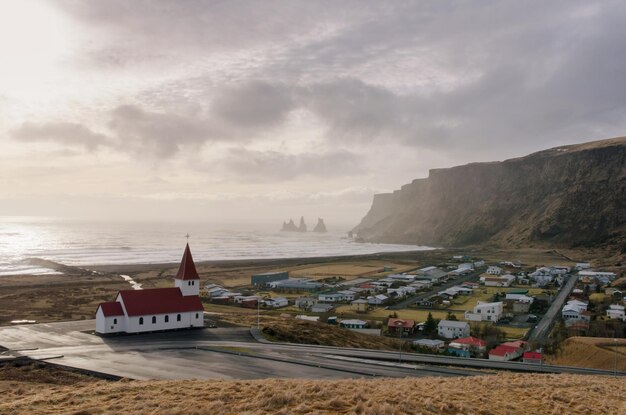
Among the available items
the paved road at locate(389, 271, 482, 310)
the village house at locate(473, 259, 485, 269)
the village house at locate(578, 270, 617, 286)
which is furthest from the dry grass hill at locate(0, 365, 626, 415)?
the village house at locate(473, 259, 485, 269)

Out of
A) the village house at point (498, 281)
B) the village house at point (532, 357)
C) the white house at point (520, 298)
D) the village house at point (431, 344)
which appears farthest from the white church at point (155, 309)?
the village house at point (498, 281)

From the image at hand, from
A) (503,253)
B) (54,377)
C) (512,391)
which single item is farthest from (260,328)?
(503,253)

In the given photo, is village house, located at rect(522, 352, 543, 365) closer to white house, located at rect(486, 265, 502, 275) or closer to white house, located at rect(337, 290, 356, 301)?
white house, located at rect(337, 290, 356, 301)

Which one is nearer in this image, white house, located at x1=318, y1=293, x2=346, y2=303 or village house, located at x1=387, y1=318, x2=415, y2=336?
village house, located at x1=387, y1=318, x2=415, y2=336

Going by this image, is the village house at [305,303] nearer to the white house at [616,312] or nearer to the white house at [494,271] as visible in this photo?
the white house at [616,312]

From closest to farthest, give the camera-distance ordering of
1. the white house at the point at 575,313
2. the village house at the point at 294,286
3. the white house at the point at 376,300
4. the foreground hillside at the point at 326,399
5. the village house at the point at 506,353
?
the foreground hillside at the point at 326,399 < the village house at the point at 506,353 < the white house at the point at 575,313 < the white house at the point at 376,300 < the village house at the point at 294,286

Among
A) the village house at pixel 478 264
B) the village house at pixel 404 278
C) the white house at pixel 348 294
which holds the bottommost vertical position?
the white house at pixel 348 294

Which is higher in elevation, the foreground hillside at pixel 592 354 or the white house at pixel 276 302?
the white house at pixel 276 302
